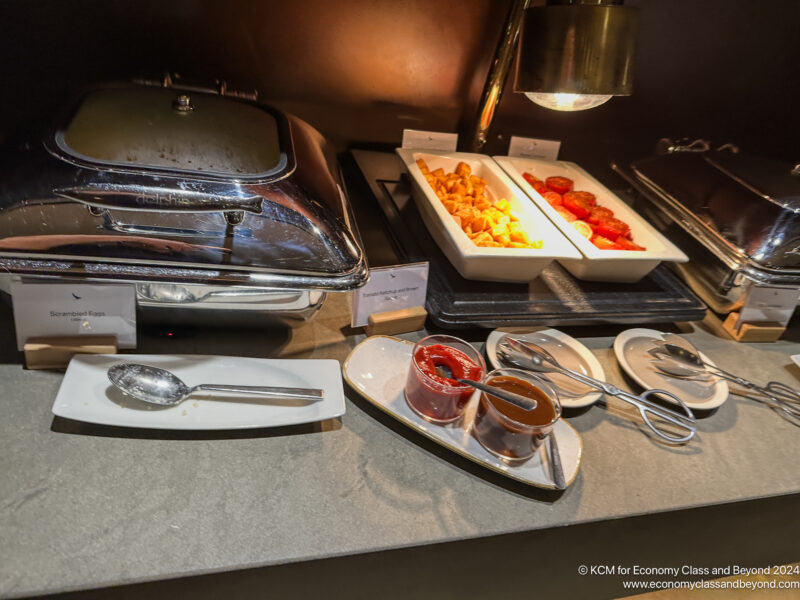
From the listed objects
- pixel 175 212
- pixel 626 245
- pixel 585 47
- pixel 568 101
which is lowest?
pixel 626 245

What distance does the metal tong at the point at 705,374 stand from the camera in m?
1.08

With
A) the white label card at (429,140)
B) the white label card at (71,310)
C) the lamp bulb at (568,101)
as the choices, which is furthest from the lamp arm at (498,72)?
the white label card at (71,310)

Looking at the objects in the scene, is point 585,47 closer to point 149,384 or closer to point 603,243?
point 603,243

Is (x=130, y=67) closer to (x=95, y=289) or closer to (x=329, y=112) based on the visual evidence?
(x=329, y=112)

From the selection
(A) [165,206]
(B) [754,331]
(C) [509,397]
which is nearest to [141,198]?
(A) [165,206]

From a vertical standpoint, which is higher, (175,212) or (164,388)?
(175,212)

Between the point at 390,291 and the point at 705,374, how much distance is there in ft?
2.08

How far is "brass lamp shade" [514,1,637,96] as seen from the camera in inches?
36.8

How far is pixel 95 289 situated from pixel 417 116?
97 centimetres

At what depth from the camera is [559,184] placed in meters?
1.40

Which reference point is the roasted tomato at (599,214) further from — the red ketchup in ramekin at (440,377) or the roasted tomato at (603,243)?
the red ketchup in ramekin at (440,377)

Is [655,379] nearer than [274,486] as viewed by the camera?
No

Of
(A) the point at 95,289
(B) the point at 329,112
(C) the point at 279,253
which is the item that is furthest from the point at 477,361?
(B) the point at 329,112

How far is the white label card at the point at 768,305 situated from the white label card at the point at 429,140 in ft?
2.58
